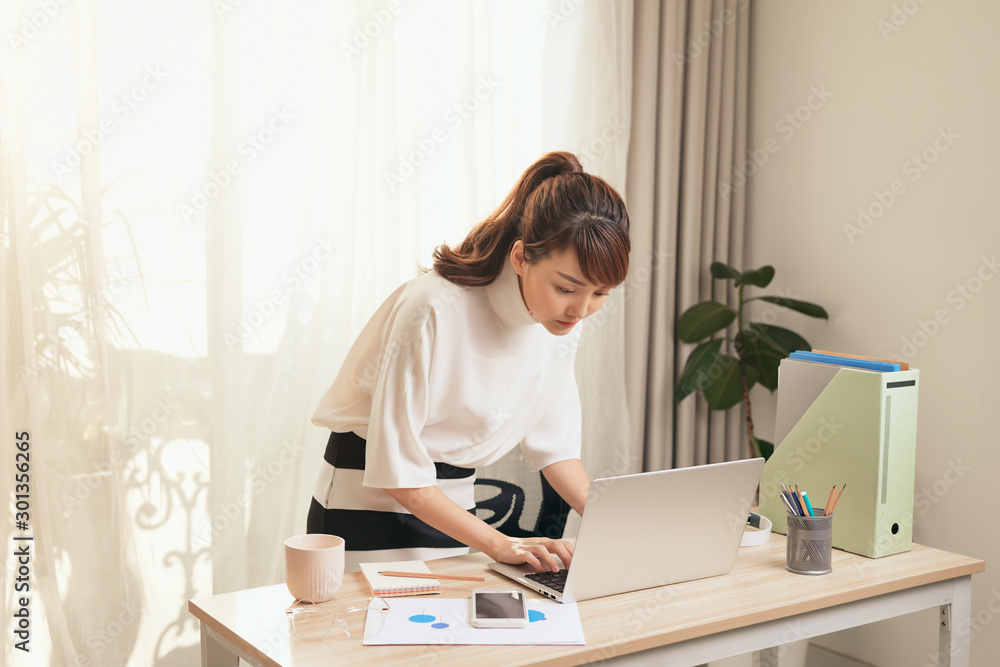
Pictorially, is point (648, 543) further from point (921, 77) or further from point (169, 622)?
point (921, 77)

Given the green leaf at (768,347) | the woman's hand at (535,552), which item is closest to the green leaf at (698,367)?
the green leaf at (768,347)

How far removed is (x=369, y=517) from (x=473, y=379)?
36cm

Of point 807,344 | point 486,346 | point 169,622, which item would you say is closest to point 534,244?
point 486,346

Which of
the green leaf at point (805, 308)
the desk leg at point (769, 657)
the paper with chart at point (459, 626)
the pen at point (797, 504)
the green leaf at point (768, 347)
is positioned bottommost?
the desk leg at point (769, 657)

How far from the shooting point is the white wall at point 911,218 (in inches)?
99.7

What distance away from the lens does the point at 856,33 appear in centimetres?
288

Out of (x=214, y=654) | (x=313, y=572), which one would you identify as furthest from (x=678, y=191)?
(x=214, y=654)

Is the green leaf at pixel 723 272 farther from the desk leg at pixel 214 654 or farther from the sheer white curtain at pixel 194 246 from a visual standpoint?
the desk leg at pixel 214 654

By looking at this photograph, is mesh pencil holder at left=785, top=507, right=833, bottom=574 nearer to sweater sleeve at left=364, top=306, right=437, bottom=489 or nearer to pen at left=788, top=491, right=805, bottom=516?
pen at left=788, top=491, right=805, bottom=516

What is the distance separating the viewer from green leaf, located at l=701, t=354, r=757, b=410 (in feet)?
9.96

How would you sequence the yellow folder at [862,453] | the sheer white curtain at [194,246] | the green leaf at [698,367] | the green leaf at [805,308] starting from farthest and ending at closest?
the green leaf at [698,367], the green leaf at [805,308], the sheer white curtain at [194,246], the yellow folder at [862,453]

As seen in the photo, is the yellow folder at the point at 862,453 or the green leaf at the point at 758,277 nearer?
the yellow folder at the point at 862,453

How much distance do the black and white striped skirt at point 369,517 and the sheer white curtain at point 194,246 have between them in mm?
694

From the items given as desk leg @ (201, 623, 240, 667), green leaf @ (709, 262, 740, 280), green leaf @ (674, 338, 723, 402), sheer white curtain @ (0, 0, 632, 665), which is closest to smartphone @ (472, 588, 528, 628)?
desk leg @ (201, 623, 240, 667)
